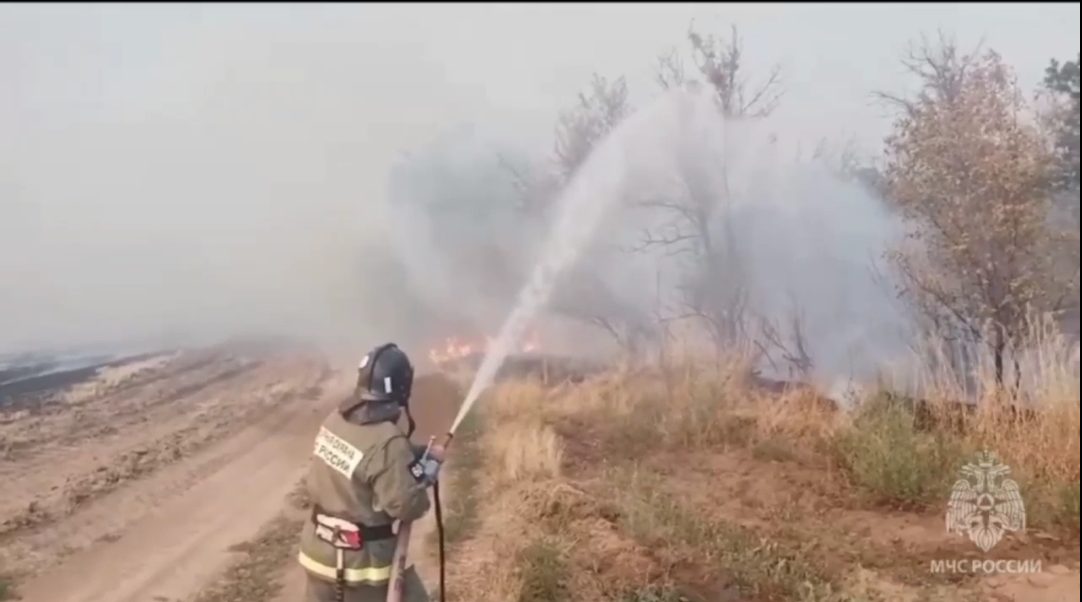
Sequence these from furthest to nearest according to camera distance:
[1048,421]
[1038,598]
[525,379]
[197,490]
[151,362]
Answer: [1048,421], [525,379], [1038,598], [151,362], [197,490]

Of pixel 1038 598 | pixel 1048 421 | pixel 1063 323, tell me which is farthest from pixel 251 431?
pixel 1063 323

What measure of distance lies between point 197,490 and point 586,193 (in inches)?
112

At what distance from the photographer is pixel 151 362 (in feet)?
16.5

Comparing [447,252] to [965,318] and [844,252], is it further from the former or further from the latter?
[965,318]

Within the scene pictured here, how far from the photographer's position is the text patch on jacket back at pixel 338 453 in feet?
11.5

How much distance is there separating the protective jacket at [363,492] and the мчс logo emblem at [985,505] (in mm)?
3741

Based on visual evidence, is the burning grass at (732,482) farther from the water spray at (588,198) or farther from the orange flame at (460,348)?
the water spray at (588,198)

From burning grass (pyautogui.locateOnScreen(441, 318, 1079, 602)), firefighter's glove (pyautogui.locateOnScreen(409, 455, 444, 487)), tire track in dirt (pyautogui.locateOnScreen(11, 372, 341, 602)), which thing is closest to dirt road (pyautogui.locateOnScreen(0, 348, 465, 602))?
tire track in dirt (pyautogui.locateOnScreen(11, 372, 341, 602))

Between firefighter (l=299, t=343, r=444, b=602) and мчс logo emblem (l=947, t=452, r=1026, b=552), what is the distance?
3.69 meters

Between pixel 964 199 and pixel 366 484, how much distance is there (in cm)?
474

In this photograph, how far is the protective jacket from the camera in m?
3.46

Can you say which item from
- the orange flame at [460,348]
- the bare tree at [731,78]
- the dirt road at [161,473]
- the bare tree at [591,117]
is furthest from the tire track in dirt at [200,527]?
the bare tree at [731,78]

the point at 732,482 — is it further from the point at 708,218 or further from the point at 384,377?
the point at 384,377

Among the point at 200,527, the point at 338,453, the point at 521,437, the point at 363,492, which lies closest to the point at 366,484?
the point at 363,492
